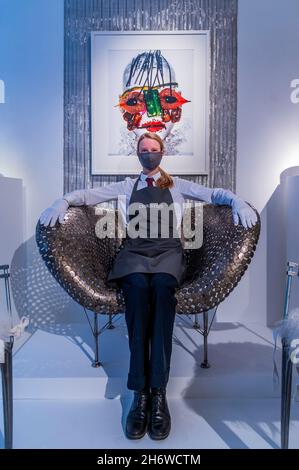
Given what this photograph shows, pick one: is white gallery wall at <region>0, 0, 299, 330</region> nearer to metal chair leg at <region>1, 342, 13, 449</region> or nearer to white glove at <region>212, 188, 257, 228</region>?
white glove at <region>212, 188, 257, 228</region>

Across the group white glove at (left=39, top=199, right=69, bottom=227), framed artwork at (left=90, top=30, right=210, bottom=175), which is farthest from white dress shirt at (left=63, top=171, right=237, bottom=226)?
framed artwork at (left=90, top=30, right=210, bottom=175)

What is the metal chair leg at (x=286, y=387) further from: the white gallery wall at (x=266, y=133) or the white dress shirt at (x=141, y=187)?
the white gallery wall at (x=266, y=133)

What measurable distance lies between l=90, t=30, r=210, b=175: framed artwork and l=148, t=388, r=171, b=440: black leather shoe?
160 centimetres

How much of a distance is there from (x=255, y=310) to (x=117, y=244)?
1.21m

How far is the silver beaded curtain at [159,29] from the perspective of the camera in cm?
279

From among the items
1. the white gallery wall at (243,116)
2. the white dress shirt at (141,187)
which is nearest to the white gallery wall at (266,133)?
the white gallery wall at (243,116)

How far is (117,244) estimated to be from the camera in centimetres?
237

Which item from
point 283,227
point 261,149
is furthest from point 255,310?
point 261,149

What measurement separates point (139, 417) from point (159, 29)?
2438mm

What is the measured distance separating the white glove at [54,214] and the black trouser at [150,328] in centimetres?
49

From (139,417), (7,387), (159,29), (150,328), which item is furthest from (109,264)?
(159,29)

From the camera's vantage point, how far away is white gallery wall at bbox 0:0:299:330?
2.80 meters
